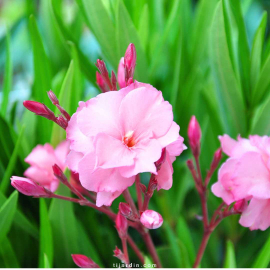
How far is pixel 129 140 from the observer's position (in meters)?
0.27

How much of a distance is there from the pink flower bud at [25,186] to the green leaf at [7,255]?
0.11 metres

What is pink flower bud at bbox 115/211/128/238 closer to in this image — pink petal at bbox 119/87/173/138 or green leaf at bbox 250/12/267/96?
pink petal at bbox 119/87/173/138

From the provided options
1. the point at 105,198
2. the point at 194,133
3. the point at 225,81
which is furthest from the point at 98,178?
the point at 225,81

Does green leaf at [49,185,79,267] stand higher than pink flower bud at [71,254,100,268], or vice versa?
pink flower bud at [71,254,100,268]

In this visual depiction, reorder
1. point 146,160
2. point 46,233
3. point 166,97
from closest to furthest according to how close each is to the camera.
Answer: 1. point 146,160
2. point 46,233
3. point 166,97

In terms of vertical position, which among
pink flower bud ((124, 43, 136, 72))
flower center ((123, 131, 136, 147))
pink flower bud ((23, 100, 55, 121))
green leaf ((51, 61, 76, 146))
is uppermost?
pink flower bud ((124, 43, 136, 72))

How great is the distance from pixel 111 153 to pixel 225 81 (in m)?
0.22

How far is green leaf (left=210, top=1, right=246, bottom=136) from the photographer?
1.24 feet

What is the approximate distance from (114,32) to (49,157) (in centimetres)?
16

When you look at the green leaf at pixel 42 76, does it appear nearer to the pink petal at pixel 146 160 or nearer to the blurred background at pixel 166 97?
the blurred background at pixel 166 97

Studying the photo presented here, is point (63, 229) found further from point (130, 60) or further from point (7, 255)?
point (130, 60)

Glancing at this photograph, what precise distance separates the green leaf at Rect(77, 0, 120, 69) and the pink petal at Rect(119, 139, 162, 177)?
19cm

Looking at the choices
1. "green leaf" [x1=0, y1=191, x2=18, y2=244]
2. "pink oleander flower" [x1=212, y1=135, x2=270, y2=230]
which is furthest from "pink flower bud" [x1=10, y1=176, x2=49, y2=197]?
"pink oleander flower" [x1=212, y1=135, x2=270, y2=230]

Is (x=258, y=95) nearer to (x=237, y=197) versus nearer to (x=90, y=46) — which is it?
(x=237, y=197)
